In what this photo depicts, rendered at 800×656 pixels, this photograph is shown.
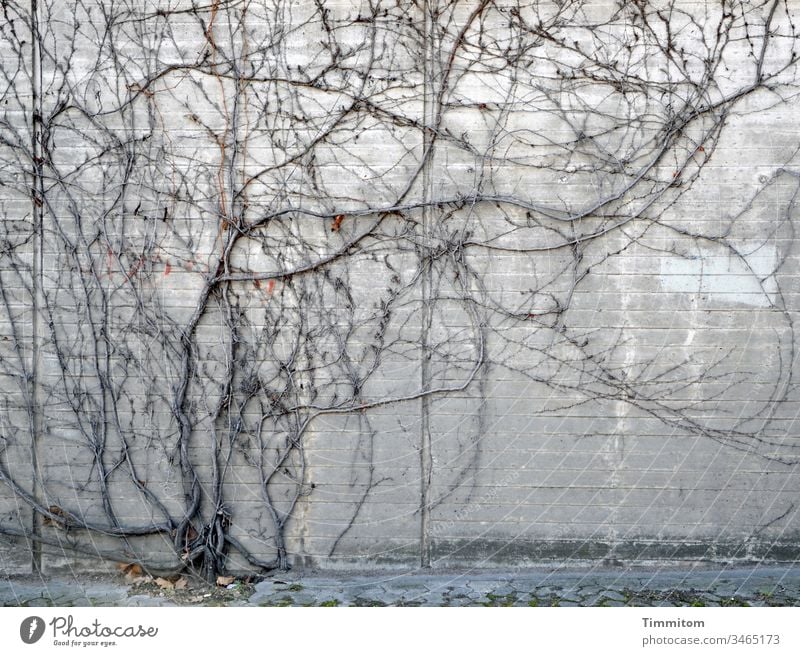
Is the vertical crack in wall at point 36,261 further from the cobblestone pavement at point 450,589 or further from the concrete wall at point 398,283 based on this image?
the cobblestone pavement at point 450,589

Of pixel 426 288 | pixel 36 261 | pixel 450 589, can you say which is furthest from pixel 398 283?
pixel 36 261

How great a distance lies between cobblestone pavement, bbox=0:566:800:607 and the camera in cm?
419

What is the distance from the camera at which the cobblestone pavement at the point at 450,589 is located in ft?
13.8

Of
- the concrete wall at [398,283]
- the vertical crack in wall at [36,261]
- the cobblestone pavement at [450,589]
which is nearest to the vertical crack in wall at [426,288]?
the concrete wall at [398,283]

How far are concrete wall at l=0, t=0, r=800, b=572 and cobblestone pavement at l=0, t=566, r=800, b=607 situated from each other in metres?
0.11

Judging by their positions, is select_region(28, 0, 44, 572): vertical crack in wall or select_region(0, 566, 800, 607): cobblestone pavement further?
select_region(28, 0, 44, 572): vertical crack in wall

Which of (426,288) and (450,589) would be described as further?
(426,288)

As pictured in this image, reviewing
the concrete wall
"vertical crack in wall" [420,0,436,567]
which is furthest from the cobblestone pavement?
"vertical crack in wall" [420,0,436,567]

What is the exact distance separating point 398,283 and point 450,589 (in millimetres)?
1577

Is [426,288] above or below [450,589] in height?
above

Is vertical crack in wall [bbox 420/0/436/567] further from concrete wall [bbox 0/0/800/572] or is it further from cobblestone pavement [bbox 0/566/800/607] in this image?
cobblestone pavement [bbox 0/566/800/607]

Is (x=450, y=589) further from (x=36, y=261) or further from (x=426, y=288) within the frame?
(x=36, y=261)

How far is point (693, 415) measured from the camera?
177 inches

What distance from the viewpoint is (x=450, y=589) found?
436 centimetres
